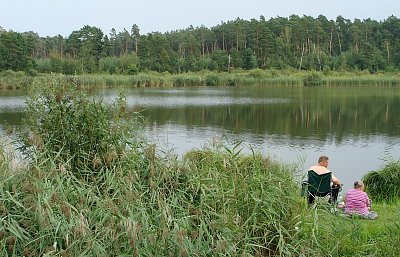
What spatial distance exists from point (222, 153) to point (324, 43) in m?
78.0

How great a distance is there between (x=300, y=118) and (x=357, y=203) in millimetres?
17480

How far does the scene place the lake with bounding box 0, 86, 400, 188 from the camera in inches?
536

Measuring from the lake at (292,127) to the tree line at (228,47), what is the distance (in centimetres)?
2757

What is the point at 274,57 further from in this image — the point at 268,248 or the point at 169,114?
the point at 268,248

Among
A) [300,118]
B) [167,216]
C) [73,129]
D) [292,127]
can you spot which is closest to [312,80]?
[300,118]

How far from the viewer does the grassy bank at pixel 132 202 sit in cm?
409

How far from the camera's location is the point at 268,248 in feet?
15.2

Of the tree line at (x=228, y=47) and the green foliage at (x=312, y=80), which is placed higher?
the tree line at (x=228, y=47)

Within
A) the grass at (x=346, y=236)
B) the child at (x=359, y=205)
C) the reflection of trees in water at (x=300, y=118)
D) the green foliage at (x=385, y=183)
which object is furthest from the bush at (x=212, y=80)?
the grass at (x=346, y=236)

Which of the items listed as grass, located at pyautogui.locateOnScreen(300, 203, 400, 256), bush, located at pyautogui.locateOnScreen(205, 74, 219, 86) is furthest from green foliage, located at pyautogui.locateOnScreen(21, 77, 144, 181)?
bush, located at pyautogui.locateOnScreen(205, 74, 219, 86)

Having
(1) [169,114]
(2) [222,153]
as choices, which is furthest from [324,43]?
(2) [222,153]

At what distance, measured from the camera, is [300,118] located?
→ 23.5m

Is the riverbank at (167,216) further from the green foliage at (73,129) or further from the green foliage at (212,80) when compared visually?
the green foliage at (212,80)

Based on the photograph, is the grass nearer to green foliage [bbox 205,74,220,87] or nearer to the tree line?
green foliage [bbox 205,74,220,87]
